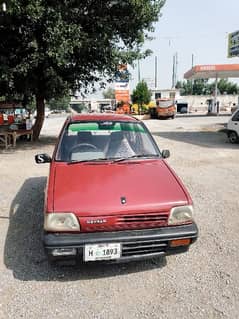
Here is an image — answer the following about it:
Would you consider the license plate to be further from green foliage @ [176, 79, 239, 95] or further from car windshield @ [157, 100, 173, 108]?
green foliage @ [176, 79, 239, 95]

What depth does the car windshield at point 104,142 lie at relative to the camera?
4438 mm

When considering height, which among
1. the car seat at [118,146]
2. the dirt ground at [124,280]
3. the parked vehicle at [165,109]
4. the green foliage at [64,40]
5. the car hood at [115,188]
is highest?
the green foliage at [64,40]

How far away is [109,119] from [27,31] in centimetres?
769

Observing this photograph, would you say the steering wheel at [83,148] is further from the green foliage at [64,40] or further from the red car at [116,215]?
the green foliage at [64,40]

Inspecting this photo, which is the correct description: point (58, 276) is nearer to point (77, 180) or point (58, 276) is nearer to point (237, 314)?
point (77, 180)

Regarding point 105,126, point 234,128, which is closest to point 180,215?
point 105,126

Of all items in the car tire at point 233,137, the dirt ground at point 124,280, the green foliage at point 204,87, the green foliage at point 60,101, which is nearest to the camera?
the dirt ground at point 124,280

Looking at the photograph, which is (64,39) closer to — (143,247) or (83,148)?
(83,148)

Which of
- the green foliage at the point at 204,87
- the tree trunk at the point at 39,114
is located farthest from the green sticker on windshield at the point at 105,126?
the green foliage at the point at 204,87

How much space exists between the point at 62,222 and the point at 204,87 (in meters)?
109

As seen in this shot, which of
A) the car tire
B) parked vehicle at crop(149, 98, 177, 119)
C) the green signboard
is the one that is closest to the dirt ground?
the car tire

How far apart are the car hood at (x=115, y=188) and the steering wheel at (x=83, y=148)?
1.26 ft

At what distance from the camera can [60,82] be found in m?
12.0

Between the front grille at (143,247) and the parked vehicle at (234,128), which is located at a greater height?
the front grille at (143,247)
